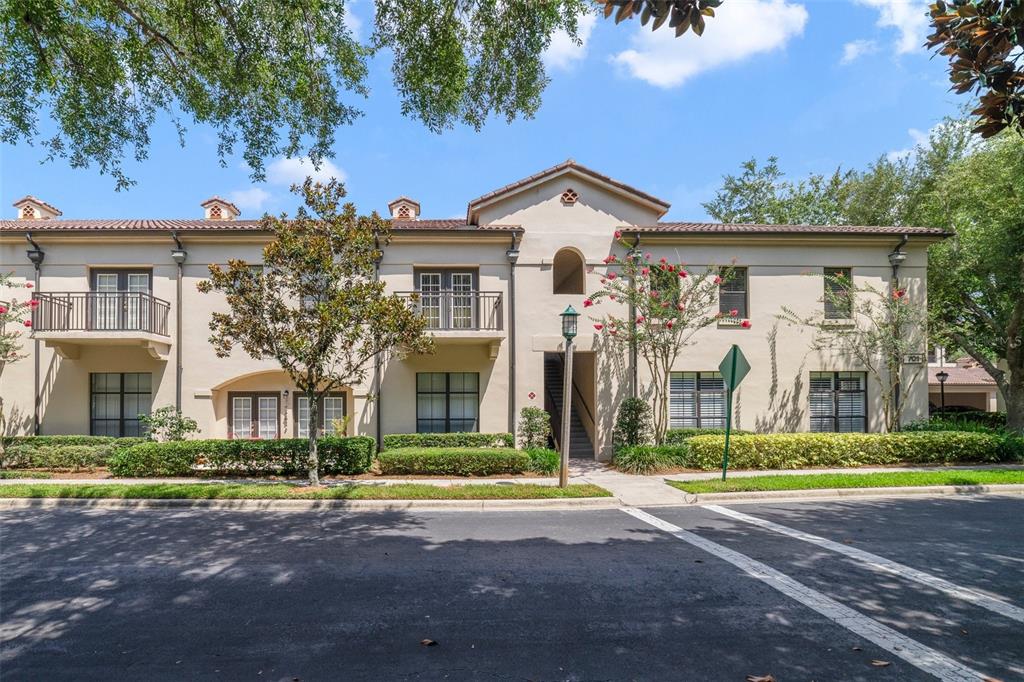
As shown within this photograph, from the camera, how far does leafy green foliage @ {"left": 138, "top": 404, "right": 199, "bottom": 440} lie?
14.1 m

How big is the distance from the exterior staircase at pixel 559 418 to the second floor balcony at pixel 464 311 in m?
3.63

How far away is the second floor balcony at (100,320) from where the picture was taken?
13828mm

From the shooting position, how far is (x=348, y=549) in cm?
722

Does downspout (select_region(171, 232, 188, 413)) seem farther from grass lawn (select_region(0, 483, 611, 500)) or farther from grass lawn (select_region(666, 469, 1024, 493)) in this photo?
grass lawn (select_region(666, 469, 1024, 493))

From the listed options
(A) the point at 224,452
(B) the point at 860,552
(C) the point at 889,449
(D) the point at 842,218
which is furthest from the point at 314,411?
(D) the point at 842,218

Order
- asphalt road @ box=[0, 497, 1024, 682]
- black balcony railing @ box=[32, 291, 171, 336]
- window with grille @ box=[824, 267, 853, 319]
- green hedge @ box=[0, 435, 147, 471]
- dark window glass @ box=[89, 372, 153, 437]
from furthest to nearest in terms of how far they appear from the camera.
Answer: window with grille @ box=[824, 267, 853, 319]
dark window glass @ box=[89, 372, 153, 437]
black balcony railing @ box=[32, 291, 171, 336]
green hedge @ box=[0, 435, 147, 471]
asphalt road @ box=[0, 497, 1024, 682]

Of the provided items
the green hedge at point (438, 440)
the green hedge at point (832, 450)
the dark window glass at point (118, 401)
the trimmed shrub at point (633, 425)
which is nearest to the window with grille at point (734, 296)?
the trimmed shrub at point (633, 425)

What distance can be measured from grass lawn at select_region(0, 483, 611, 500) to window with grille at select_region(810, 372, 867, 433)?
9.20 meters

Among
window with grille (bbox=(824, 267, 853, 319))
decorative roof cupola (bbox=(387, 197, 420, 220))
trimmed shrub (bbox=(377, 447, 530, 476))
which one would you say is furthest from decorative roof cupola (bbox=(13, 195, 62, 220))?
window with grille (bbox=(824, 267, 853, 319))

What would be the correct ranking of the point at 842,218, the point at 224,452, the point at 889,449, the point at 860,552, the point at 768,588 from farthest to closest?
the point at 842,218
the point at 889,449
the point at 224,452
the point at 860,552
the point at 768,588

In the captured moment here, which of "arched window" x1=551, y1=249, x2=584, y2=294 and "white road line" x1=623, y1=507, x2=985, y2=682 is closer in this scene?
"white road line" x1=623, y1=507, x2=985, y2=682

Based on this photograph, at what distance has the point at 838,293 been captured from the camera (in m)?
16.3

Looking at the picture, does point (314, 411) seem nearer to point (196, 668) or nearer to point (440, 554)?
point (440, 554)

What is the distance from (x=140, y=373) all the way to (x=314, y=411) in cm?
746
